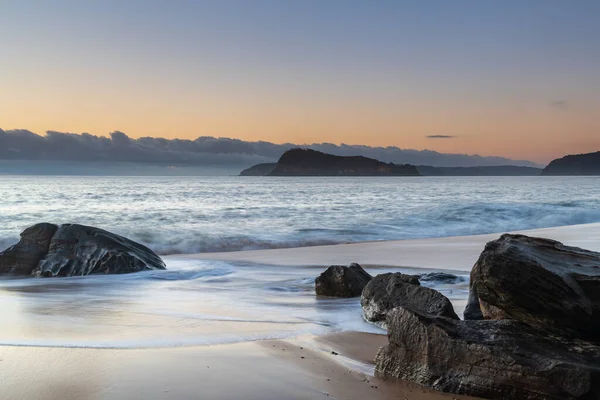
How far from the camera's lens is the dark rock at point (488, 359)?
11.0ft

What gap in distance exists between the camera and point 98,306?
679 cm

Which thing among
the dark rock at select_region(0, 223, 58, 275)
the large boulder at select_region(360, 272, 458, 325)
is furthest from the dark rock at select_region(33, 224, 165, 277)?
the large boulder at select_region(360, 272, 458, 325)

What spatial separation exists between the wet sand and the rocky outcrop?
530 cm

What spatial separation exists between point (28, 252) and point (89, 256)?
42.0 inches

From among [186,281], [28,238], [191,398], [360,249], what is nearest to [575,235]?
[360,249]

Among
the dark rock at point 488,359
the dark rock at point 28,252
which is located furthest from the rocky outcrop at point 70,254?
the dark rock at point 488,359

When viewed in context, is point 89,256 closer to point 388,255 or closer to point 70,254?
point 70,254

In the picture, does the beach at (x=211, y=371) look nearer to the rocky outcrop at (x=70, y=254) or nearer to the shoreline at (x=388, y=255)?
the rocky outcrop at (x=70, y=254)

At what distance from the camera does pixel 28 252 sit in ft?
33.0

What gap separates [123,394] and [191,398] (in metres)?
0.42

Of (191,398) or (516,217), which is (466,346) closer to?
(191,398)

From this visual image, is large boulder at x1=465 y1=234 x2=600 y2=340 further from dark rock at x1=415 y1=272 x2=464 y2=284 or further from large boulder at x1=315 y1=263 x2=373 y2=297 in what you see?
dark rock at x1=415 y1=272 x2=464 y2=284

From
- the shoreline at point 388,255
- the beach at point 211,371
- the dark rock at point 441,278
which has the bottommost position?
the shoreline at point 388,255

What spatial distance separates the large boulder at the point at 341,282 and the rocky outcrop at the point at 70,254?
3.88 m
